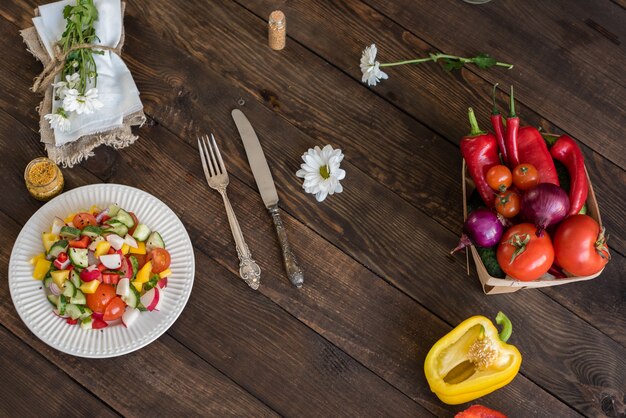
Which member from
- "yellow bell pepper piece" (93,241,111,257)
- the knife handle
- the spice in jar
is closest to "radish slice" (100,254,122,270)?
"yellow bell pepper piece" (93,241,111,257)

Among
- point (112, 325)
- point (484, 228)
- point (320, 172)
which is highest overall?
point (484, 228)

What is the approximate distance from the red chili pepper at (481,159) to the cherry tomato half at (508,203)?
0.03 m

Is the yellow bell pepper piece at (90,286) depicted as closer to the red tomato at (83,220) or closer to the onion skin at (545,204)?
the red tomato at (83,220)

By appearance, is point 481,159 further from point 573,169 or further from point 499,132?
point 573,169

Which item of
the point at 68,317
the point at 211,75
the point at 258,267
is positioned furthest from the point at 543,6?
the point at 68,317

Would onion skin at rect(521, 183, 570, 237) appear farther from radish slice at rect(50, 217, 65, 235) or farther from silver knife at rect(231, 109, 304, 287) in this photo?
radish slice at rect(50, 217, 65, 235)

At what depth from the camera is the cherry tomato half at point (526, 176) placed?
121cm

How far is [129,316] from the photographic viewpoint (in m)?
1.21

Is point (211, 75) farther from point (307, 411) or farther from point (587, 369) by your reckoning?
point (587, 369)

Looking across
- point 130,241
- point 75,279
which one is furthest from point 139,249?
point 75,279

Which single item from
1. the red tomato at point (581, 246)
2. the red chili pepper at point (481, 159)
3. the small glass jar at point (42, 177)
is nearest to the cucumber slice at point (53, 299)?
the small glass jar at point (42, 177)

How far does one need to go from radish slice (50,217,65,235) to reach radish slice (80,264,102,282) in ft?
0.34

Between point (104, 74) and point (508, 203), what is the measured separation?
87cm

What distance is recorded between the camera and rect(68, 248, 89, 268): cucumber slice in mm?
1169
